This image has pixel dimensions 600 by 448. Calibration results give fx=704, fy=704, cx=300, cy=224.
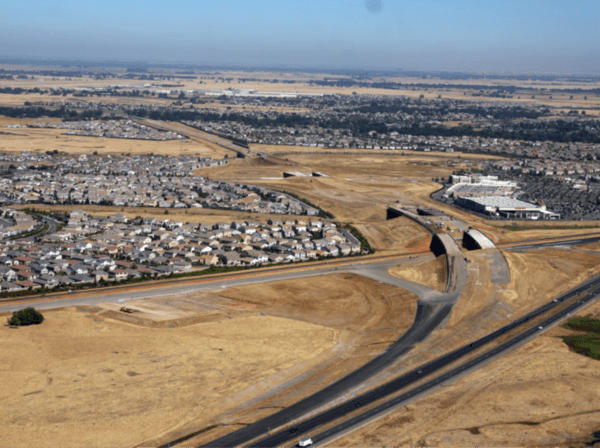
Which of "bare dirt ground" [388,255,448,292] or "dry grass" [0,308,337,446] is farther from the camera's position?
"bare dirt ground" [388,255,448,292]

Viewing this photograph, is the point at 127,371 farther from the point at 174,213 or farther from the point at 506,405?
the point at 174,213

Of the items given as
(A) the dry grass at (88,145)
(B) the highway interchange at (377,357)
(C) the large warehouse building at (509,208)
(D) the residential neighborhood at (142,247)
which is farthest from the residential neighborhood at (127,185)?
(B) the highway interchange at (377,357)

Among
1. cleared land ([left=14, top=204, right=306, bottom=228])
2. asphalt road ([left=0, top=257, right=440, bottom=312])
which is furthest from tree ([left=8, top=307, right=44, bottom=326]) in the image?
cleared land ([left=14, top=204, right=306, bottom=228])

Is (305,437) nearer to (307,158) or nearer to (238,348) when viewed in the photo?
(238,348)

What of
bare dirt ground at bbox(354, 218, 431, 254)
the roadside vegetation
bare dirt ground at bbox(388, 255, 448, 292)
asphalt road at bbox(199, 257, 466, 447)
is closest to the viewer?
asphalt road at bbox(199, 257, 466, 447)

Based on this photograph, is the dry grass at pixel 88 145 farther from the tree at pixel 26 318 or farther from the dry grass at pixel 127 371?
the dry grass at pixel 127 371

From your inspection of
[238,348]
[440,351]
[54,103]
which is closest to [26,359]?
[238,348]

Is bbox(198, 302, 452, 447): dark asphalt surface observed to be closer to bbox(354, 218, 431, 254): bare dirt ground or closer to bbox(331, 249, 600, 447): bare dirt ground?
bbox(331, 249, 600, 447): bare dirt ground
